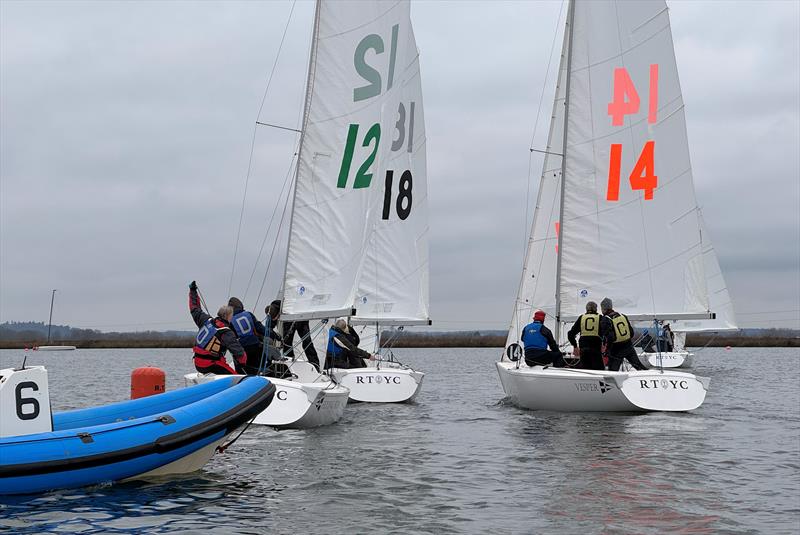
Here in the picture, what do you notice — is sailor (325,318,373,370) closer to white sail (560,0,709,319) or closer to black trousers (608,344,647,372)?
white sail (560,0,709,319)

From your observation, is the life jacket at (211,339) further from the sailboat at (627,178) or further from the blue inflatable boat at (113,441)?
the sailboat at (627,178)

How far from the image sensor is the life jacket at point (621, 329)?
1875 cm

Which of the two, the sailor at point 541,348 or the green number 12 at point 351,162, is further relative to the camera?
the sailor at point 541,348

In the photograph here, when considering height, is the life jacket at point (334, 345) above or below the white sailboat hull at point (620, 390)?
above

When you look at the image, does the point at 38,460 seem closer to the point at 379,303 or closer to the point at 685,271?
the point at 685,271

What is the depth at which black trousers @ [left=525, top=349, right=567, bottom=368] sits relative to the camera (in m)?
19.6

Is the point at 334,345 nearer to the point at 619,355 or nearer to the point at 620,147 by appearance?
the point at 619,355

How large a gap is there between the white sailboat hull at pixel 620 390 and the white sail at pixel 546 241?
7.48m

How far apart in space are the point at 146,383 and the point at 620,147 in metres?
11.2

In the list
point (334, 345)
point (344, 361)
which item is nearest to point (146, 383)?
point (334, 345)

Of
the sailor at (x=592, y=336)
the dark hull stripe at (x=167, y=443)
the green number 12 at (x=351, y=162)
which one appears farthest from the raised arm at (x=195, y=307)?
the sailor at (x=592, y=336)

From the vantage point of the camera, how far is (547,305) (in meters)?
27.2

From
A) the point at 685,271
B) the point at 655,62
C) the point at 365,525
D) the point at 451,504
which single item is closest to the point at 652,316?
the point at 685,271

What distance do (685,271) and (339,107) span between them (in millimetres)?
8226
